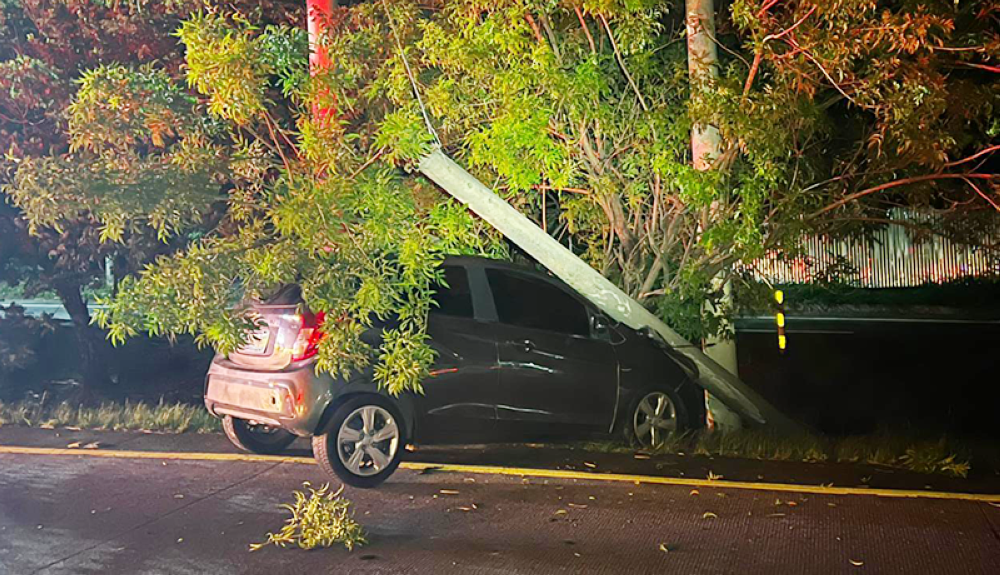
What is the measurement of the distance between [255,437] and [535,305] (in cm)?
245

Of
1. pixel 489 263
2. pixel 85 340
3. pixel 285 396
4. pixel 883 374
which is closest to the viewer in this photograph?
pixel 285 396

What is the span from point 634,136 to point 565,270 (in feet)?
4.60

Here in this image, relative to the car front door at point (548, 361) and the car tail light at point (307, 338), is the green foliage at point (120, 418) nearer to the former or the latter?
the car tail light at point (307, 338)

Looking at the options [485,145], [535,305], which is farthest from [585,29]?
[535,305]

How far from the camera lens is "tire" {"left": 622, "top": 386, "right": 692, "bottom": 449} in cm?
879

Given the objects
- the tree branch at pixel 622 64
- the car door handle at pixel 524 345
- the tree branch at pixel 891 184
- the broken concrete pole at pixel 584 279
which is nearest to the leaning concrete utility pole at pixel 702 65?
the tree branch at pixel 622 64

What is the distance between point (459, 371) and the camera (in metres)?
7.81

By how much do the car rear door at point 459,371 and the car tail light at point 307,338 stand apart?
884mm

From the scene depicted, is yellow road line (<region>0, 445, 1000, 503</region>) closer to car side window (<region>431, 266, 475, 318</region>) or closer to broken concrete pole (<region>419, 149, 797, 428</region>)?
car side window (<region>431, 266, 475, 318</region>)

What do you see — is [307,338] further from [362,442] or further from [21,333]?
[21,333]

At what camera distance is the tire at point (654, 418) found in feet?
28.8

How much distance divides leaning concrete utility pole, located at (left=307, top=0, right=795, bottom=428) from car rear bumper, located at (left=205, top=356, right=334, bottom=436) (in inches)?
70.0

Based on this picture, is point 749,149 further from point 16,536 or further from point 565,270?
point 16,536

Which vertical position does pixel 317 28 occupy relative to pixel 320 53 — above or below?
above
